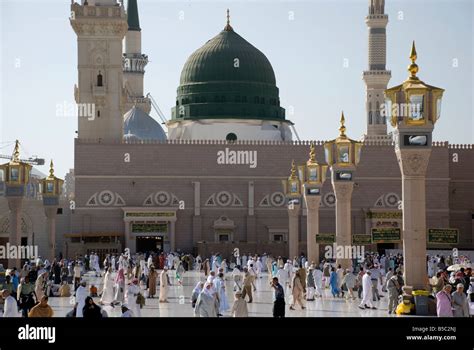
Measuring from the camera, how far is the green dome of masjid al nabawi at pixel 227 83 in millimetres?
51188

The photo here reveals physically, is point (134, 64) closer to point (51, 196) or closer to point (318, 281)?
point (51, 196)

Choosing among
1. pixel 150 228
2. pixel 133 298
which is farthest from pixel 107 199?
pixel 133 298

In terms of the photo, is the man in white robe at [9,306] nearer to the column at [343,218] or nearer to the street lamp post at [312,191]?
the column at [343,218]

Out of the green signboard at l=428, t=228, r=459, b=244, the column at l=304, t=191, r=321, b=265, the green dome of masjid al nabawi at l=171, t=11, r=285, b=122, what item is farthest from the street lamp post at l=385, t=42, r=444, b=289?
the green dome of masjid al nabawi at l=171, t=11, r=285, b=122

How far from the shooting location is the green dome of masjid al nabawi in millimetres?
51188

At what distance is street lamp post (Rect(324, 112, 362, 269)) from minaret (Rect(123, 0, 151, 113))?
34.9 m

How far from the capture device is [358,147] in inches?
1057

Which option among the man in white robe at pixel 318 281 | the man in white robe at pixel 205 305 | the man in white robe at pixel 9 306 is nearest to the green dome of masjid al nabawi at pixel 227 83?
the man in white robe at pixel 318 281

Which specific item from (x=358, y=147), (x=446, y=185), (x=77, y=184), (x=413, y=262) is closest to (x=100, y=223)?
(x=77, y=184)

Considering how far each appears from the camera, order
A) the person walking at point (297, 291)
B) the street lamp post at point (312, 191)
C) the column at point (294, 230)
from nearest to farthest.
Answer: the person walking at point (297, 291), the street lamp post at point (312, 191), the column at point (294, 230)
